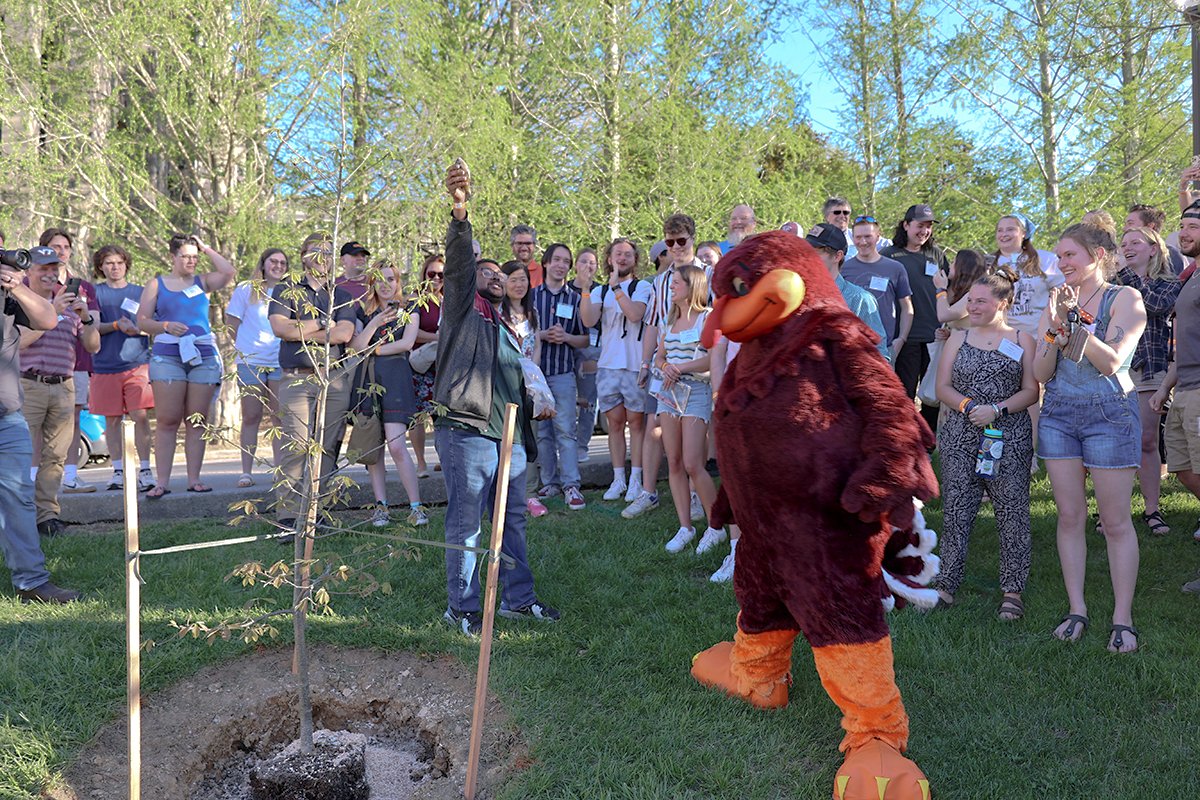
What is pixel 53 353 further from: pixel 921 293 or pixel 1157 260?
pixel 1157 260

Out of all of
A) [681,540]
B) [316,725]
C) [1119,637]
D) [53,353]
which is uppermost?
[53,353]

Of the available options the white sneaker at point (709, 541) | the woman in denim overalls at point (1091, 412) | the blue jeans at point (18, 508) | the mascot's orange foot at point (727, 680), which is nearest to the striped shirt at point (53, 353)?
the blue jeans at point (18, 508)

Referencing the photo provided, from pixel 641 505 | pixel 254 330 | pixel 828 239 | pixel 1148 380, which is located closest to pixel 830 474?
pixel 828 239

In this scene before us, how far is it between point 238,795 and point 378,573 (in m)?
1.75

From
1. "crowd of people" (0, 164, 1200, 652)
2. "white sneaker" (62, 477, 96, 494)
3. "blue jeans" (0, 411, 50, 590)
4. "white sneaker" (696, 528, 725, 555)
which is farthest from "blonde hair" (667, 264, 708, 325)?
"white sneaker" (62, 477, 96, 494)

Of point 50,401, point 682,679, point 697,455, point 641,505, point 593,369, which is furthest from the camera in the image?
point 593,369

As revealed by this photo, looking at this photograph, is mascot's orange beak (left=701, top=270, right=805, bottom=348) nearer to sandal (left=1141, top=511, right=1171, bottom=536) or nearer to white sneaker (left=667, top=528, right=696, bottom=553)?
white sneaker (left=667, top=528, right=696, bottom=553)

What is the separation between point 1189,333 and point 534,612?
3.80m

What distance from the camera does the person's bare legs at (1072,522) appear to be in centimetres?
438

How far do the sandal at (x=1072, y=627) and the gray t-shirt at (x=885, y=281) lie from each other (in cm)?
275

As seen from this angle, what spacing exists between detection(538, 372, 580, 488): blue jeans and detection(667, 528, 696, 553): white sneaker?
1.56 meters

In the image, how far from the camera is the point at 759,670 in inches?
149

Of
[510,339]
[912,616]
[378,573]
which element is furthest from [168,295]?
[912,616]

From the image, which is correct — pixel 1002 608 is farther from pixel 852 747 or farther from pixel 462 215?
pixel 462 215
